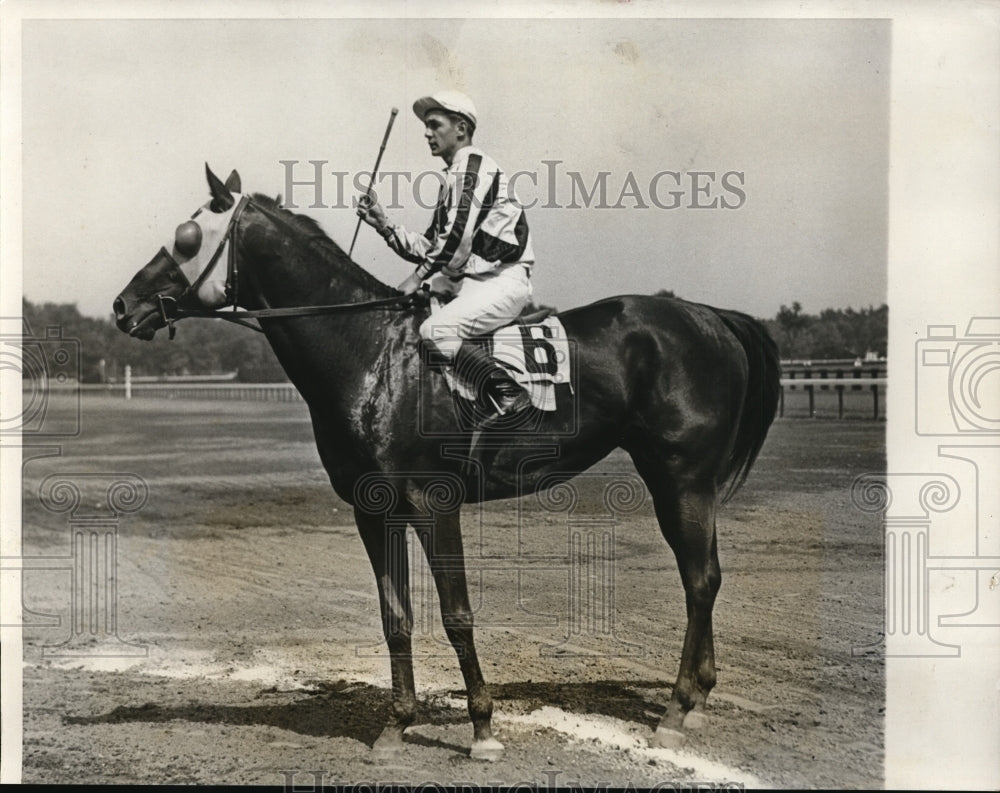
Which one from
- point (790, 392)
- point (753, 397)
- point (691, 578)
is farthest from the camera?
point (790, 392)

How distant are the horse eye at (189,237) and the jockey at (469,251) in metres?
0.74

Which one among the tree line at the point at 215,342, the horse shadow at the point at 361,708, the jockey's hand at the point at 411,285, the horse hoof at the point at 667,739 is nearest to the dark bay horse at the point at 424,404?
the horse hoof at the point at 667,739

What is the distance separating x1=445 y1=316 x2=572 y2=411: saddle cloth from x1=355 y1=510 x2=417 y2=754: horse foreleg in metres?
0.79

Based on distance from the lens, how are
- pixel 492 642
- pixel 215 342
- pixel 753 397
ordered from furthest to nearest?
1. pixel 215 342
2. pixel 492 642
3. pixel 753 397

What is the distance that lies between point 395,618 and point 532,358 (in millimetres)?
1378

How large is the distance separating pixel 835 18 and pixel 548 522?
3.27 meters

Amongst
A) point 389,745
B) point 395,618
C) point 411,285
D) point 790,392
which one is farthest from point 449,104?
point 790,392

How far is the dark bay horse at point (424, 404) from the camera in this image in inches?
182

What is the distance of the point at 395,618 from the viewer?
4.78 metres

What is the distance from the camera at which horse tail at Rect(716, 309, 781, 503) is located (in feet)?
17.1

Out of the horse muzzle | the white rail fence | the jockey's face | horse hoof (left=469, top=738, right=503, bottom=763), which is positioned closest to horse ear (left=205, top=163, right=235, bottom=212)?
the horse muzzle

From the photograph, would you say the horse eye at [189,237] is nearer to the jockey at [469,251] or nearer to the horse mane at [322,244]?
the horse mane at [322,244]

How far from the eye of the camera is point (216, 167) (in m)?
6.00

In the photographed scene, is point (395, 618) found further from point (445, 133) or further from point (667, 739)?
point (445, 133)
